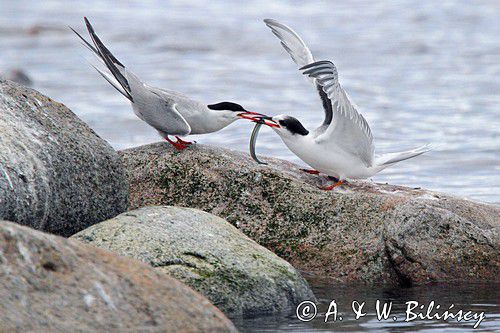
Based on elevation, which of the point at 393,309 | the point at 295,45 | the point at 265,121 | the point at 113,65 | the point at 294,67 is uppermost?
the point at 294,67

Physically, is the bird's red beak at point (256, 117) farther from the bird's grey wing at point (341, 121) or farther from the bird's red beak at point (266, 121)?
the bird's grey wing at point (341, 121)

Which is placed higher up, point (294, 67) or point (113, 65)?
point (294, 67)

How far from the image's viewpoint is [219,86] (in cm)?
1670

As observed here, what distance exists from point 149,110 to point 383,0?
17967mm

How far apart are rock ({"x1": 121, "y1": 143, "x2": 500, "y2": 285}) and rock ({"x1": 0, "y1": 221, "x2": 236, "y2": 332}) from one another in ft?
7.80

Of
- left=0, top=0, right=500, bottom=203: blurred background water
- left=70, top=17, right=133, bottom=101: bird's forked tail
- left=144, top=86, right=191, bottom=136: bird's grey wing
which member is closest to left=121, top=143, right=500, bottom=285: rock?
left=144, top=86, right=191, bottom=136: bird's grey wing

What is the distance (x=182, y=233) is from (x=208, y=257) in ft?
0.77

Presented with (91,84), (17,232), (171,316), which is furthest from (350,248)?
(91,84)

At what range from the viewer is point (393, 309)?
21.1 feet

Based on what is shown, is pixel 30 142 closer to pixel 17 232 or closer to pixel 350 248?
pixel 17 232

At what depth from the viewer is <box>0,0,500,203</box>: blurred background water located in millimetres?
12859

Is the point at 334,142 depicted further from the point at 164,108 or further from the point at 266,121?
the point at 164,108

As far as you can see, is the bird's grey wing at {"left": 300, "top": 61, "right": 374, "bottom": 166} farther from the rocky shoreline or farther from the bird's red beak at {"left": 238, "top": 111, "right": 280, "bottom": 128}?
the bird's red beak at {"left": 238, "top": 111, "right": 280, "bottom": 128}

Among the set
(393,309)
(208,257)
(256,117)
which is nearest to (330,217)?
(393,309)
